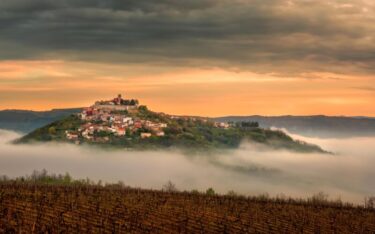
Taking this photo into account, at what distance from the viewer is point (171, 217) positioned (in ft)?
195

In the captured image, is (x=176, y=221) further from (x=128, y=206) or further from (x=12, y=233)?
(x=12, y=233)

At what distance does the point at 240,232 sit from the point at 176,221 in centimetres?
546

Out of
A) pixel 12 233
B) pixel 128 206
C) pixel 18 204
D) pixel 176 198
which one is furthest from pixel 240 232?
pixel 176 198

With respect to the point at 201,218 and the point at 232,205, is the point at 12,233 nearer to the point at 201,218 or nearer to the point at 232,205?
the point at 201,218

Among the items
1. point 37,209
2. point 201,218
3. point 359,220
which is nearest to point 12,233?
point 37,209

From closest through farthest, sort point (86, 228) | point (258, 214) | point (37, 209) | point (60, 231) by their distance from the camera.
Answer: point (60, 231) < point (86, 228) < point (37, 209) < point (258, 214)

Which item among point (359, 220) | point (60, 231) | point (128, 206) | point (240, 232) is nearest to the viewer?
point (60, 231)

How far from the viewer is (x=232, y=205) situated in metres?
81.0

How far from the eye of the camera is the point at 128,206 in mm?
65625

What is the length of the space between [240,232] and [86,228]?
48.2ft

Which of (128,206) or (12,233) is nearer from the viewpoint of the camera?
(12,233)

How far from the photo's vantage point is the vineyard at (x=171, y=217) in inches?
1865

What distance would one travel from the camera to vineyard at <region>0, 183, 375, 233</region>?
47375mm

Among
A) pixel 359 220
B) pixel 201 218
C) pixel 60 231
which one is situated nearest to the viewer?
pixel 60 231
